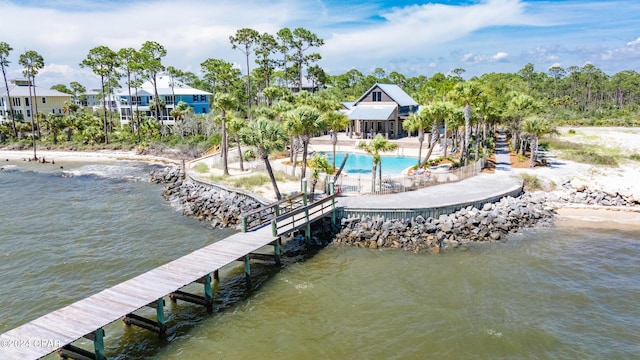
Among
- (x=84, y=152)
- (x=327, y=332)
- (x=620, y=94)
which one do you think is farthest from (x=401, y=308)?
(x=620, y=94)

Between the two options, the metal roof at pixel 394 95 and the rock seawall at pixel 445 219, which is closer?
the rock seawall at pixel 445 219

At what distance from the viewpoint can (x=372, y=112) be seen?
5803 centimetres

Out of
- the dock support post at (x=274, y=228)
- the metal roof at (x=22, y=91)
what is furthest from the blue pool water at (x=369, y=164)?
the metal roof at (x=22, y=91)

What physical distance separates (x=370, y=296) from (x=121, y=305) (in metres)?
9.92

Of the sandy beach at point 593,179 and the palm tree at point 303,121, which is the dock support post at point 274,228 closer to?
the palm tree at point 303,121

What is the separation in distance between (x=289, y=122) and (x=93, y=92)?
144972mm

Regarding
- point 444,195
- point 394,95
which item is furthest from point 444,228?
point 394,95

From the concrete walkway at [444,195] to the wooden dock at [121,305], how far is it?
6661 mm

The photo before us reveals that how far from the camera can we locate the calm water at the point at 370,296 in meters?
15.5

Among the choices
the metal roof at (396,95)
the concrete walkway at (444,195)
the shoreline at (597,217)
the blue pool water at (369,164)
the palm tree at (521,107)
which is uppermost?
the metal roof at (396,95)

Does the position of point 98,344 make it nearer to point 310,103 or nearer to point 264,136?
point 264,136

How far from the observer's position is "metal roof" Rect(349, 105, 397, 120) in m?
56.4

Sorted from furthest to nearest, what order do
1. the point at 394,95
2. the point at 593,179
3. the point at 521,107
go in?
the point at 394,95
the point at 521,107
the point at 593,179

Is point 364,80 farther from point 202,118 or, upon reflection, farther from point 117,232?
point 117,232
